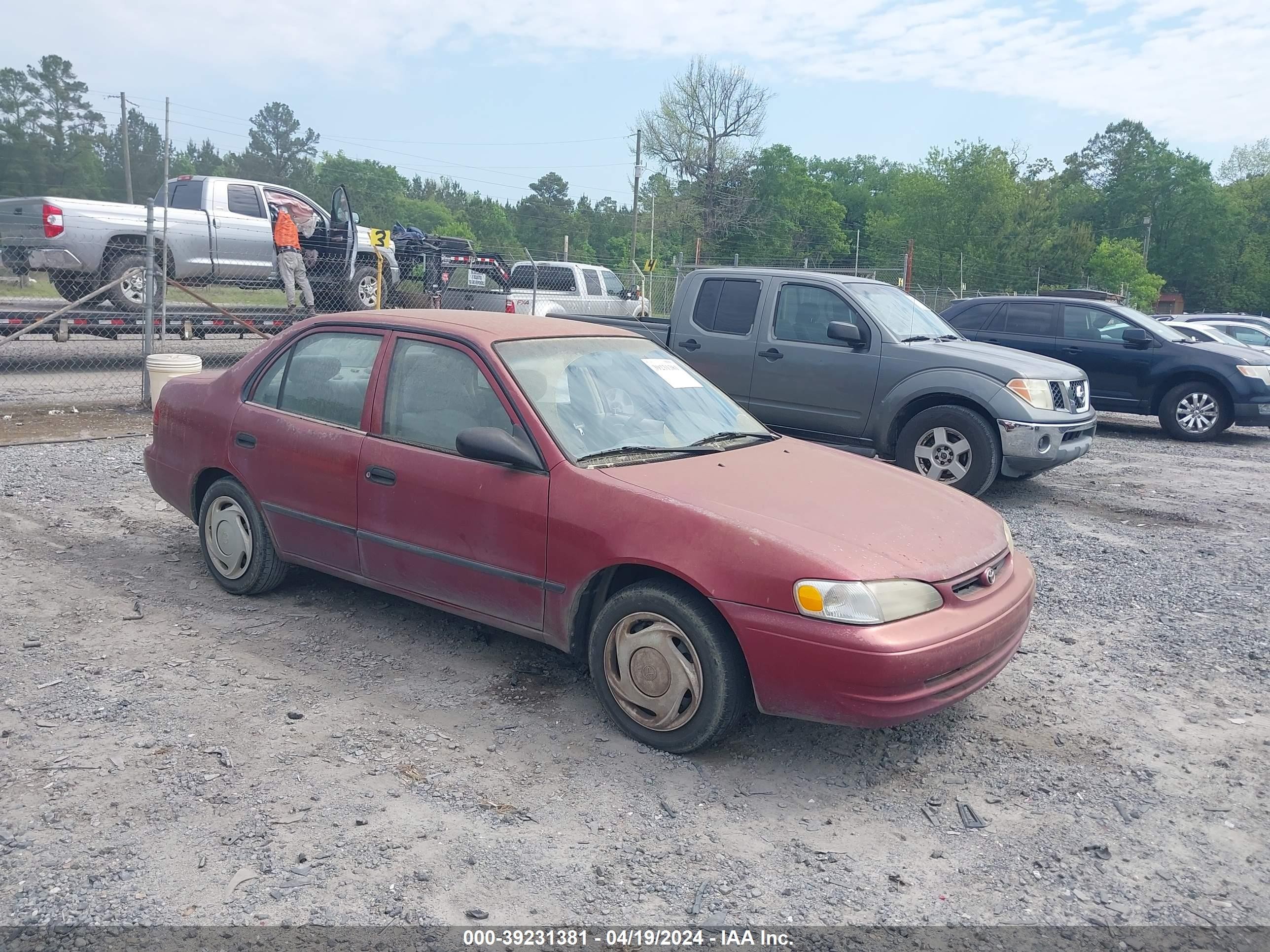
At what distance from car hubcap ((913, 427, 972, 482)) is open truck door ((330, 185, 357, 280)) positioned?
9575mm

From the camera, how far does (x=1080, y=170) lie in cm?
9294

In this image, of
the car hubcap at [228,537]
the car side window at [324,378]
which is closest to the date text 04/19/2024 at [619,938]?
the car side window at [324,378]

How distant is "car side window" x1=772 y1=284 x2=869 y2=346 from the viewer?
848 cm

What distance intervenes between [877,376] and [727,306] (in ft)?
5.19

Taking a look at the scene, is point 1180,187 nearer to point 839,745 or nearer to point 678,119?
point 678,119

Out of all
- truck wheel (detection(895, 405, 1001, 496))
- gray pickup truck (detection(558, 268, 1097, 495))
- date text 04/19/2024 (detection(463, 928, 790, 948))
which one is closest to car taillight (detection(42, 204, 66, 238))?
gray pickup truck (detection(558, 268, 1097, 495))

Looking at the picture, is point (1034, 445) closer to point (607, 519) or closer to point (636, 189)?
point (607, 519)

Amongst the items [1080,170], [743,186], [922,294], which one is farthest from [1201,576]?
[1080,170]

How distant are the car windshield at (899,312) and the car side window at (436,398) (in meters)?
4.94

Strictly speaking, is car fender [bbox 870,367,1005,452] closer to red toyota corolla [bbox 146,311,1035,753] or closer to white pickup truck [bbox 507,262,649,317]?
red toyota corolla [bbox 146,311,1035,753]

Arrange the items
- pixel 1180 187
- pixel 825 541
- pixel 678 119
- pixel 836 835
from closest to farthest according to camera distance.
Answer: pixel 836 835 → pixel 825 541 → pixel 678 119 → pixel 1180 187

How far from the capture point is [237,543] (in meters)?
5.18

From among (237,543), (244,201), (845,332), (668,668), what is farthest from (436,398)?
(244,201)

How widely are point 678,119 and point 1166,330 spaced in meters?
49.0
